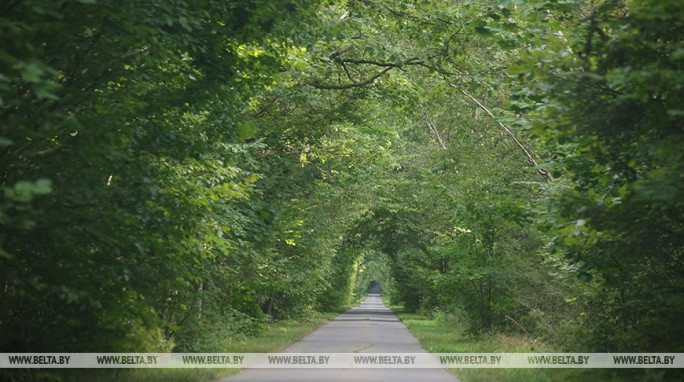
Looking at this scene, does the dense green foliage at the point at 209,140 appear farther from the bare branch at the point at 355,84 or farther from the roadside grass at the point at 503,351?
the roadside grass at the point at 503,351

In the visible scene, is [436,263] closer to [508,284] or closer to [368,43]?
[508,284]

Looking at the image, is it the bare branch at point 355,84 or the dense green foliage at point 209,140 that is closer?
the dense green foliage at point 209,140

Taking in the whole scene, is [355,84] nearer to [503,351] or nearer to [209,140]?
[503,351]

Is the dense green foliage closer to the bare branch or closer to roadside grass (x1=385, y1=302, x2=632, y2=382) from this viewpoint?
the bare branch

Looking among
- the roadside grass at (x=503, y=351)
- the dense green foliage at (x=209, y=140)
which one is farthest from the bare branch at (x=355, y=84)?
the roadside grass at (x=503, y=351)

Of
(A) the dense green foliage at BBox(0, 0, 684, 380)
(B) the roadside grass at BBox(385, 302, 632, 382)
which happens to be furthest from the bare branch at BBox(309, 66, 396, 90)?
(B) the roadside grass at BBox(385, 302, 632, 382)

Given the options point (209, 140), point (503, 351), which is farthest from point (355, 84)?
point (209, 140)

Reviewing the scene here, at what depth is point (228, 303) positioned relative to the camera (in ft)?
72.4

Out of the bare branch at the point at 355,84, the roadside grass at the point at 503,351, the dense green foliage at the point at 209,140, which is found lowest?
the roadside grass at the point at 503,351

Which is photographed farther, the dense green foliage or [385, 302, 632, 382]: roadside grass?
[385, 302, 632, 382]: roadside grass

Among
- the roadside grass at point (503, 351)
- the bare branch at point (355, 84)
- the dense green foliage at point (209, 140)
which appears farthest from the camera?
the bare branch at point (355, 84)

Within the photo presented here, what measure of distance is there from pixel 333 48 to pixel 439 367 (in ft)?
25.2

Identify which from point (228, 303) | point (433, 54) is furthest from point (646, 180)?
point (228, 303)

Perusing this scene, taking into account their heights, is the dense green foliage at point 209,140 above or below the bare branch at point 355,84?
below
